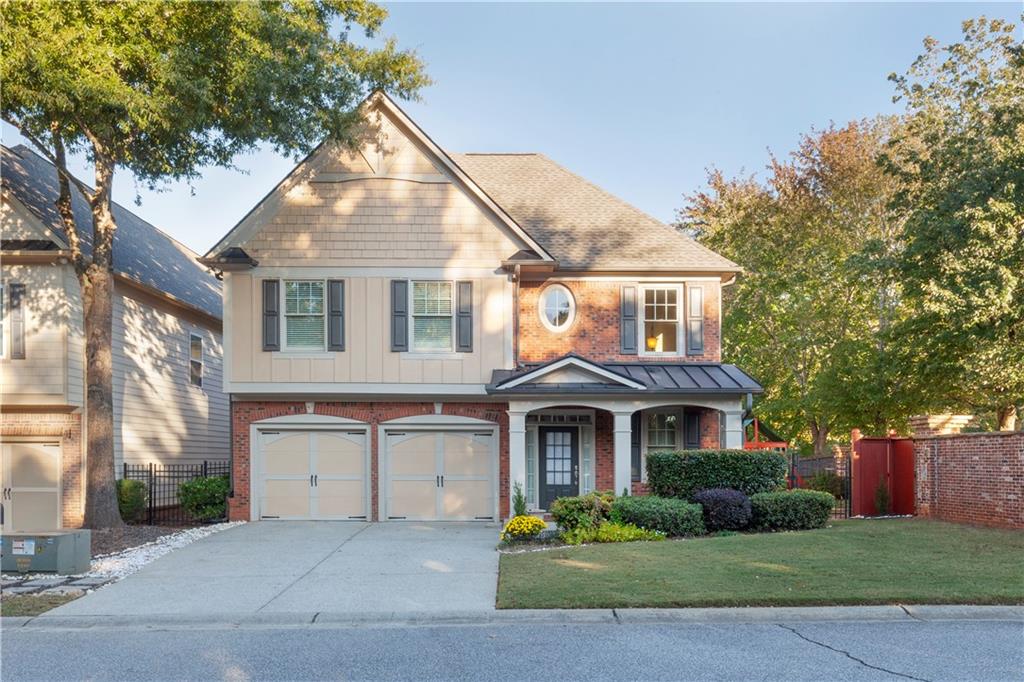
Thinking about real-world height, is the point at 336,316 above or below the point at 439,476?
above

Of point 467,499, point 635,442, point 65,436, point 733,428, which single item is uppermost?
point 733,428

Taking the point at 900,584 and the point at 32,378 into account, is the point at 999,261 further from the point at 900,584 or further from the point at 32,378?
the point at 32,378

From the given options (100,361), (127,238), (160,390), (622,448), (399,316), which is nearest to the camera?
(100,361)

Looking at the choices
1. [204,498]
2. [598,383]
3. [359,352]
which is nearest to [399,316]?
[359,352]

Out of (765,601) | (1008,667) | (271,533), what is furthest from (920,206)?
(271,533)

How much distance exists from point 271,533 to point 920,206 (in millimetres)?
16727

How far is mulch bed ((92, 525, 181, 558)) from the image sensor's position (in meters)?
14.9

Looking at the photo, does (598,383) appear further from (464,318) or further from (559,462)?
(464,318)

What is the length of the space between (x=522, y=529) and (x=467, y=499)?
4.72m

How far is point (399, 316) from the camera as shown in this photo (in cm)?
1902

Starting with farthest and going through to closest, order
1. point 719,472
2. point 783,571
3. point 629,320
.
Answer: point 629,320
point 719,472
point 783,571

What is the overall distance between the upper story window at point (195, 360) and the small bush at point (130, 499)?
592 cm

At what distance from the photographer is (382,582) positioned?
11.6m

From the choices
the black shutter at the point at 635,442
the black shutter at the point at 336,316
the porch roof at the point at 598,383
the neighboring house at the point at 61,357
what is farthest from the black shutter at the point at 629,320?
the neighboring house at the point at 61,357
